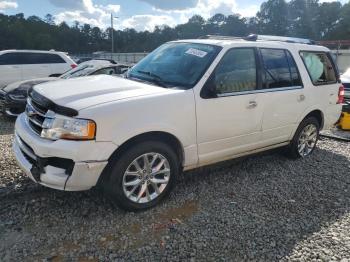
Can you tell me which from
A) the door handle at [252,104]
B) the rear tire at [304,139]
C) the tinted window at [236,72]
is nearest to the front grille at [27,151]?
the tinted window at [236,72]

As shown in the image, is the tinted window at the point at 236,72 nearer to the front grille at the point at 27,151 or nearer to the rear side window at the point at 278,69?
the rear side window at the point at 278,69

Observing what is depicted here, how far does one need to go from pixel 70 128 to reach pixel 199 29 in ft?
224

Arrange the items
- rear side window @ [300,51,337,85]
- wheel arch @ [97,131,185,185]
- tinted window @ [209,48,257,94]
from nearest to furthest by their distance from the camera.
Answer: wheel arch @ [97,131,185,185] < tinted window @ [209,48,257,94] < rear side window @ [300,51,337,85]

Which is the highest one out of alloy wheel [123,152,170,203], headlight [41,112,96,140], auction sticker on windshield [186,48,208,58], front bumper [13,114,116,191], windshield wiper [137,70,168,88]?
auction sticker on windshield [186,48,208,58]

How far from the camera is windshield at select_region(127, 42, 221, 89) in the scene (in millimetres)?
3779

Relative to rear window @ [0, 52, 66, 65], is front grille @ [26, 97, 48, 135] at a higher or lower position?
lower

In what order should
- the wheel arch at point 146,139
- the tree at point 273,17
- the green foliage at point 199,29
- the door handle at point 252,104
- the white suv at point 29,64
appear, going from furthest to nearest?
the tree at point 273,17 → the green foliage at point 199,29 → the white suv at point 29,64 → the door handle at point 252,104 → the wheel arch at point 146,139

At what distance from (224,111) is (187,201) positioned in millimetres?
1117

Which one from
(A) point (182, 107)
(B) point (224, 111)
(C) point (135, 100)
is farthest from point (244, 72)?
(C) point (135, 100)

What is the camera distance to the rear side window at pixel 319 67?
5074 millimetres

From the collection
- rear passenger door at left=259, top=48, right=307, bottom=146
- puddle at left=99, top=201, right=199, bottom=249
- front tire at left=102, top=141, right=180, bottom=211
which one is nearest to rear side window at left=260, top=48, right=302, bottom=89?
rear passenger door at left=259, top=48, right=307, bottom=146

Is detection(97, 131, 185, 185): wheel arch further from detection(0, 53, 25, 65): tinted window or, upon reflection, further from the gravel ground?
detection(0, 53, 25, 65): tinted window

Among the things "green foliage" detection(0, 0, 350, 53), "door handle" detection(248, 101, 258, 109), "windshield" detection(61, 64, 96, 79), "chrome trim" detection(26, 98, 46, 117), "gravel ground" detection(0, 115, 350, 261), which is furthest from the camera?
"green foliage" detection(0, 0, 350, 53)

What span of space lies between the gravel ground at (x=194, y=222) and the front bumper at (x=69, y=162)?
18.7 inches
